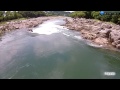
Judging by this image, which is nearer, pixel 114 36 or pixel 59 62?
pixel 59 62

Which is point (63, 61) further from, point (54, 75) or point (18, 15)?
point (18, 15)

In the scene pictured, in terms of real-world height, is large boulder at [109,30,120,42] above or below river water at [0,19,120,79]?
above

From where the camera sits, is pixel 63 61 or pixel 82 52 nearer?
pixel 63 61

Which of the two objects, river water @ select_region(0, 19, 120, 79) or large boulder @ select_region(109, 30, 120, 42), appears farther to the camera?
large boulder @ select_region(109, 30, 120, 42)

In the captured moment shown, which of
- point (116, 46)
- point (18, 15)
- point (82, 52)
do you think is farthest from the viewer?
point (18, 15)

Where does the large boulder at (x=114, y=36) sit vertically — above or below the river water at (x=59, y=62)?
above

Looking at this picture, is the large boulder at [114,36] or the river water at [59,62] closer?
the river water at [59,62]

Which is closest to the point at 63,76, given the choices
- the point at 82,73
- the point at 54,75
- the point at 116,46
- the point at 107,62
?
the point at 54,75

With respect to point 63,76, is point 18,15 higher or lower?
higher

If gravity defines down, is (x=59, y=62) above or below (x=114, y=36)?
below
